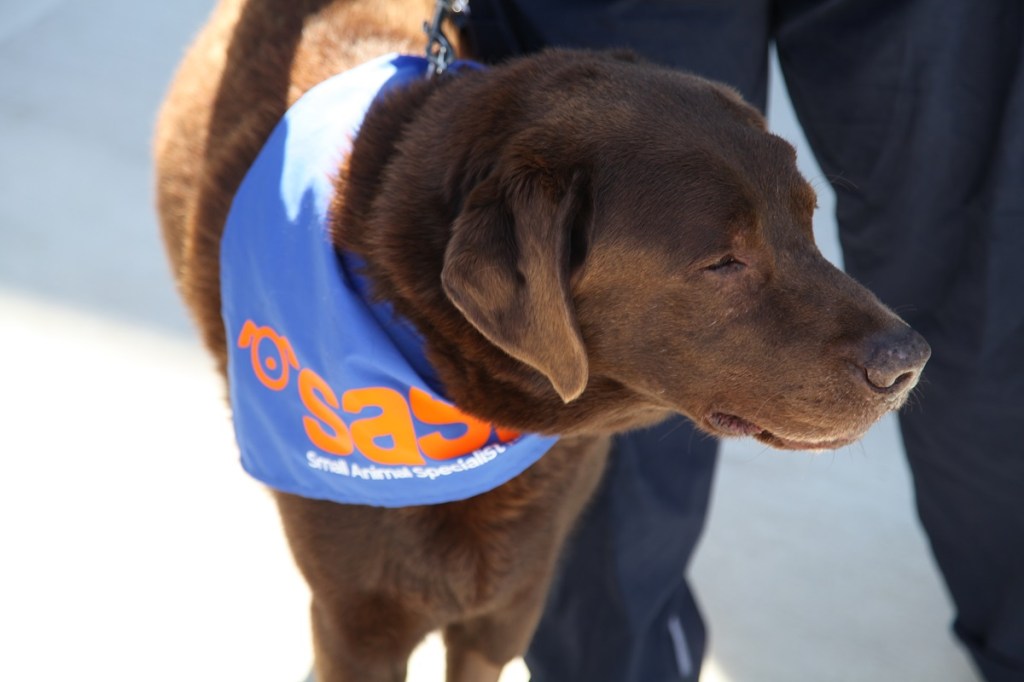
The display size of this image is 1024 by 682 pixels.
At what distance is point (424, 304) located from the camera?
5.48 feet

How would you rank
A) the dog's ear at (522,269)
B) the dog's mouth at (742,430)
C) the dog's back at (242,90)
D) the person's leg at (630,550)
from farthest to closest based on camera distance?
the person's leg at (630,550)
the dog's back at (242,90)
the dog's mouth at (742,430)
the dog's ear at (522,269)

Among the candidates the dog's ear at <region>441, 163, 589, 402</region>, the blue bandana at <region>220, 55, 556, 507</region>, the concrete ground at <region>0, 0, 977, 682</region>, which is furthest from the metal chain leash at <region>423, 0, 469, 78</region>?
the concrete ground at <region>0, 0, 977, 682</region>

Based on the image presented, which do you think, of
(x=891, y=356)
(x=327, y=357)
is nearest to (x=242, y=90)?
(x=327, y=357)

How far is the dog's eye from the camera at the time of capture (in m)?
1.56

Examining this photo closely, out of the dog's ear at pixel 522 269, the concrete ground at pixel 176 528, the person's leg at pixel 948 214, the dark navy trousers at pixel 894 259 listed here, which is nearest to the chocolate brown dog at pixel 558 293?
the dog's ear at pixel 522 269

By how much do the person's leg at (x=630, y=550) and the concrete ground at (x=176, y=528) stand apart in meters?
0.14

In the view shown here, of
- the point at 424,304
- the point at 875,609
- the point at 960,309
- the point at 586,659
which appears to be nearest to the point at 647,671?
the point at 586,659

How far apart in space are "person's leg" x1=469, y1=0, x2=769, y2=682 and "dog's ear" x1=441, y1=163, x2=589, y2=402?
0.61m

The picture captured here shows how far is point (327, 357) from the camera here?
1705 mm

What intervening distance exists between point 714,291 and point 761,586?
1.38 meters

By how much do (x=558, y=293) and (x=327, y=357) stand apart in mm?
396

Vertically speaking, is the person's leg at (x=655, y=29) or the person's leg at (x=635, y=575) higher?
the person's leg at (x=655, y=29)

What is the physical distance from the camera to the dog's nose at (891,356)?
1.54 meters

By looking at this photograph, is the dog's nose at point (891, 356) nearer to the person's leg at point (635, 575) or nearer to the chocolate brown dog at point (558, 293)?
the chocolate brown dog at point (558, 293)
